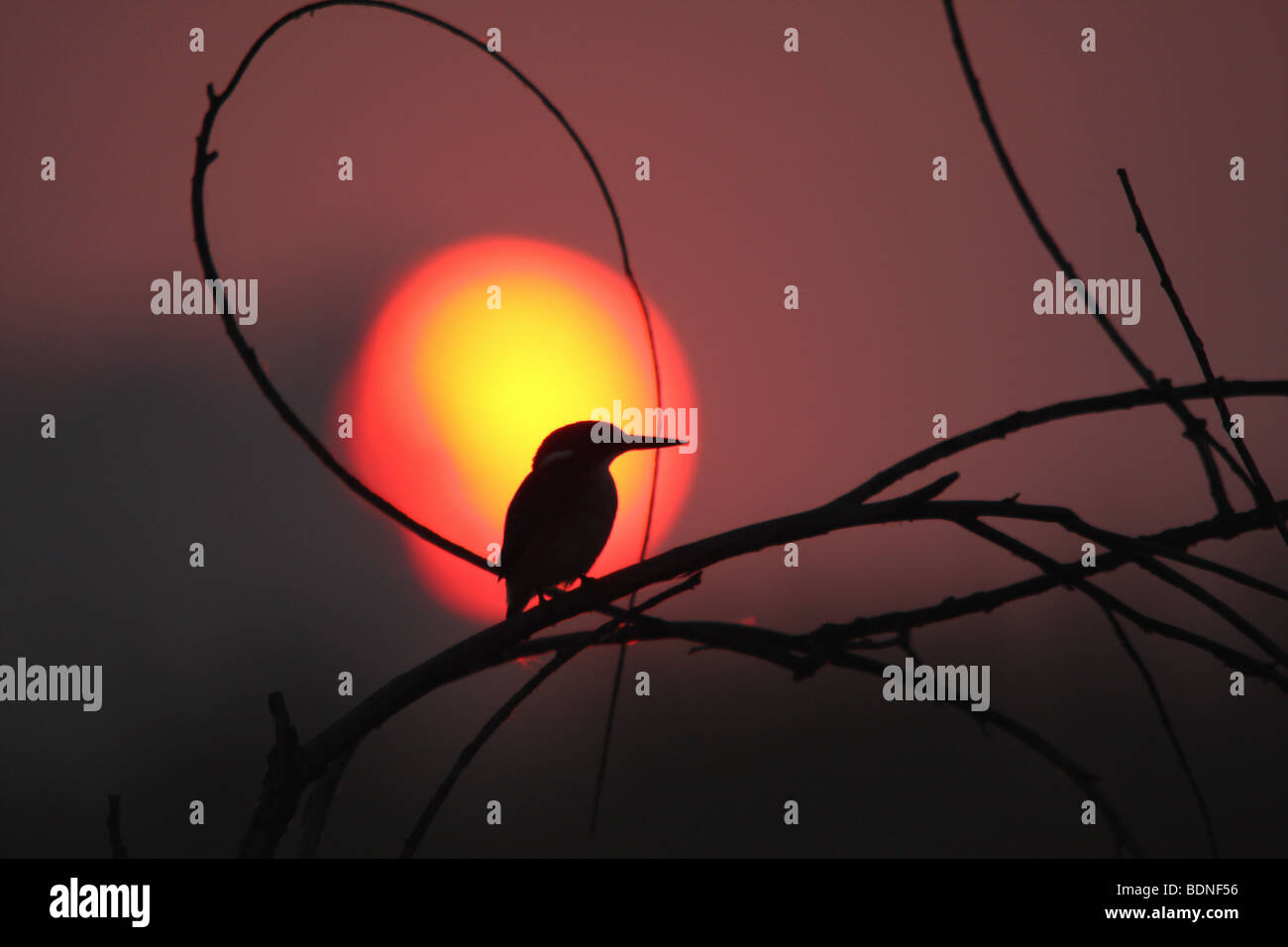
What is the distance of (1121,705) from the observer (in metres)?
45.0

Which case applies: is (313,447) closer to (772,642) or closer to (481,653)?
(481,653)

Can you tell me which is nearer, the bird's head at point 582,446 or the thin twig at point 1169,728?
the thin twig at point 1169,728

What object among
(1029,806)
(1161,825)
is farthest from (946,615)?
(1029,806)

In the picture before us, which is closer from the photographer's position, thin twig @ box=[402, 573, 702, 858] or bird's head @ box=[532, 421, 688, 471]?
thin twig @ box=[402, 573, 702, 858]

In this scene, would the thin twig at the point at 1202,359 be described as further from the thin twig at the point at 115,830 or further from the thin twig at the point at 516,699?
the thin twig at the point at 115,830

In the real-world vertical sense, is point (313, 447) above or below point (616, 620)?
above

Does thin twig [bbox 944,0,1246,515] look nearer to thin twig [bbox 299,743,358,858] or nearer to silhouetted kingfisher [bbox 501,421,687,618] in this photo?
thin twig [bbox 299,743,358,858]

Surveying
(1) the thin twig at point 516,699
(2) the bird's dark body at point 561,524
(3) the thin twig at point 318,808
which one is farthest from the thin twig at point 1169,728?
(2) the bird's dark body at point 561,524

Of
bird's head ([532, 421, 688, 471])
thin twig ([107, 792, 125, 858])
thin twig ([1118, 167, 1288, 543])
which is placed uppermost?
bird's head ([532, 421, 688, 471])

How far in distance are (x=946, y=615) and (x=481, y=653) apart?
0.88 m

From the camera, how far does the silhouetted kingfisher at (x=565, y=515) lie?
573 cm

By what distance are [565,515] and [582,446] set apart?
1.10 feet

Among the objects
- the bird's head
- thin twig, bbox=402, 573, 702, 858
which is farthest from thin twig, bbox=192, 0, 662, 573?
the bird's head

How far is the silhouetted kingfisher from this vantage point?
18.8 ft
